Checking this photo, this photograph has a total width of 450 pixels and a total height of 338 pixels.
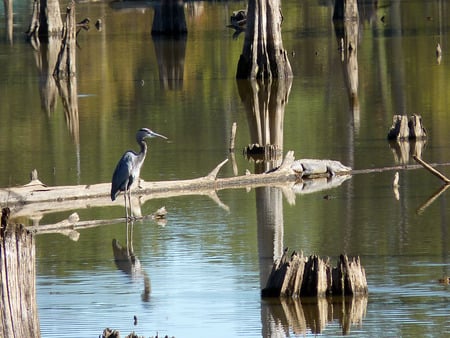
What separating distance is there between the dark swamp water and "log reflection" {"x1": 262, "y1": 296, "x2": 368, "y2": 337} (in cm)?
2

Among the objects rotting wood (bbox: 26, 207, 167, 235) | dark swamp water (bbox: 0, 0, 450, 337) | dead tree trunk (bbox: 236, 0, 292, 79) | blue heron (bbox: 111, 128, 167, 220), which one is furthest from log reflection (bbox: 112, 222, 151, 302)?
dead tree trunk (bbox: 236, 0, 292, 79)

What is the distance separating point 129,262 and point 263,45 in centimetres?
2086

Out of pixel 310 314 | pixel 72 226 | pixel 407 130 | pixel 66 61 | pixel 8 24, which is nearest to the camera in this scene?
pixel 310 314

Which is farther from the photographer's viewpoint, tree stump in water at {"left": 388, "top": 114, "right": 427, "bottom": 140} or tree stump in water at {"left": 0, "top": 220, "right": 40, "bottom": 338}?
tree stump in water at {"left": 388, "top": 114, "right": 427, "bottom": 140}

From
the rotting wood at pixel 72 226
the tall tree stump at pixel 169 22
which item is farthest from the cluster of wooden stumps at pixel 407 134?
the tall tree stump at pixel 169 22

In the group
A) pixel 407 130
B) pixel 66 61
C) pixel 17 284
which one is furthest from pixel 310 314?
pixel 66 61

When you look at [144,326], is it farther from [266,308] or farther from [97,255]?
[97,255]

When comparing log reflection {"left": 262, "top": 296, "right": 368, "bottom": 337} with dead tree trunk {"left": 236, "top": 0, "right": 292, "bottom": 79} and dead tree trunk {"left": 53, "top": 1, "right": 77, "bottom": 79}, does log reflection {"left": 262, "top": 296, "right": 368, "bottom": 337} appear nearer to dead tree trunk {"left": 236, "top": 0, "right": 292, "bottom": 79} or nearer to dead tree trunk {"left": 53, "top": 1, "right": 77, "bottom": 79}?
dead tree trunk {"left": 53, "top": 1, "right": 77, "bottom": 79}

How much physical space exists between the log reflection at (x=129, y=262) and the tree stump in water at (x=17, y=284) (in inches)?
191

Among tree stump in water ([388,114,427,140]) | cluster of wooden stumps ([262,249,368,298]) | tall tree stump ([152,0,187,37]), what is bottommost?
cluster of wooden stumps ([262,249,368,298])

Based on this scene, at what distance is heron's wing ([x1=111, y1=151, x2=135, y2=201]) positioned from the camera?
16.1 meters

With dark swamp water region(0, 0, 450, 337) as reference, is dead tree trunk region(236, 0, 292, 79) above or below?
above

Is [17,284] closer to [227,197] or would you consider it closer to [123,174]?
[123,174]

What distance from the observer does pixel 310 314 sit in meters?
11.7
